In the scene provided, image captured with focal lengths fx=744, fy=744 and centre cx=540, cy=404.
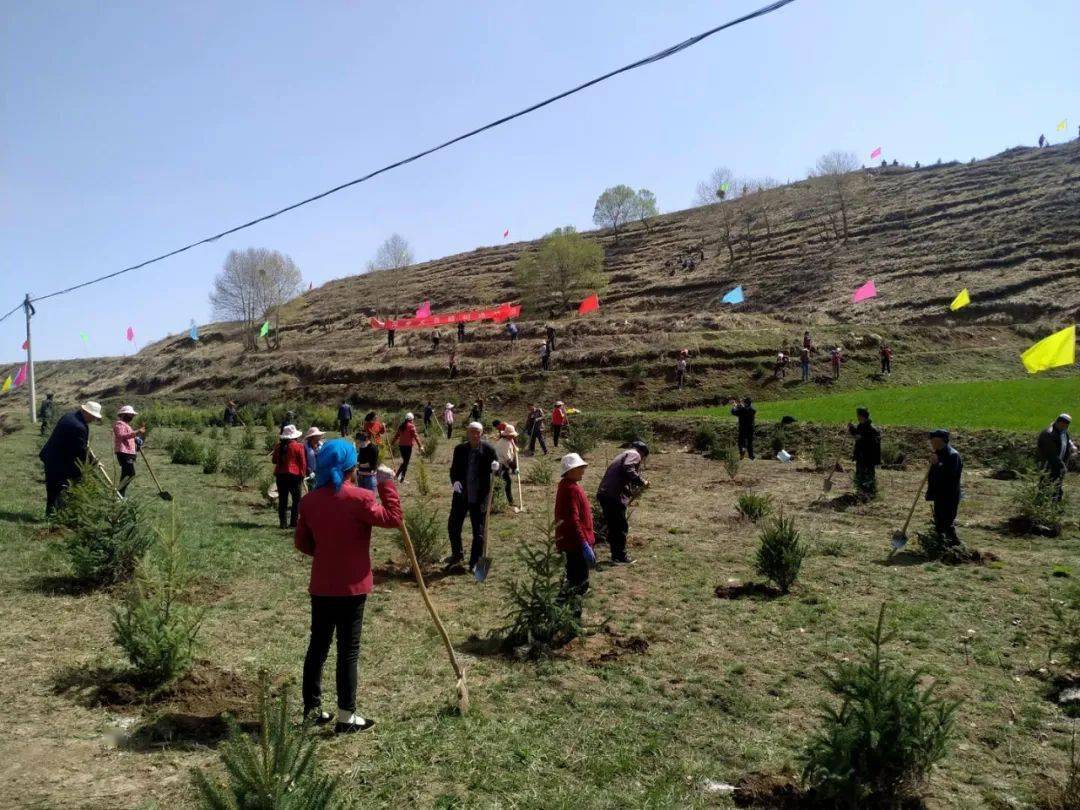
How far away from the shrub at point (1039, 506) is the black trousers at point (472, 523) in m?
8.64

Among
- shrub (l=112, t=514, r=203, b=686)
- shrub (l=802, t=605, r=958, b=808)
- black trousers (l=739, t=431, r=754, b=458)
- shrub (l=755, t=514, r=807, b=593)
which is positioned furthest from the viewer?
black trousers (l=739, t=431, r=754, b=458)

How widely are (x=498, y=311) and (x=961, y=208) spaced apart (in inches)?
1887

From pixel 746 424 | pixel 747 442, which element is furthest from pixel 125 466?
pixel 747 442

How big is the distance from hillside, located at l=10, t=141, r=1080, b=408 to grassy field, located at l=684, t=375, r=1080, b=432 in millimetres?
7093

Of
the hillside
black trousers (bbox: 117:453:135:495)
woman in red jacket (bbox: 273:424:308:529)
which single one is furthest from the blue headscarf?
the hillside

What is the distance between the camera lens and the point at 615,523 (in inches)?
402

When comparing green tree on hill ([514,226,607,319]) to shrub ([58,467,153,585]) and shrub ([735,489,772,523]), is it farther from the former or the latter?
shrub ([58,467,153,585])

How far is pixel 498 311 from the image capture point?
5569cm

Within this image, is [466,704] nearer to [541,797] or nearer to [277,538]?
[541,797]

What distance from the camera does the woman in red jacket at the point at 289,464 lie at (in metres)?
11.3

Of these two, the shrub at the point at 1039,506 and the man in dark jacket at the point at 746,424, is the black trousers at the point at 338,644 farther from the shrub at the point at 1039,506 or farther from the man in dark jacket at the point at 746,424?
the man in dark jacket at the point at 746,424

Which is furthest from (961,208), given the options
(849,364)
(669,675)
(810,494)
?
(669,675)

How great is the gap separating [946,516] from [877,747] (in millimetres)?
6900

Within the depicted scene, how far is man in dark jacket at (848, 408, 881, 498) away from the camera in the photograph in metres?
13.8
